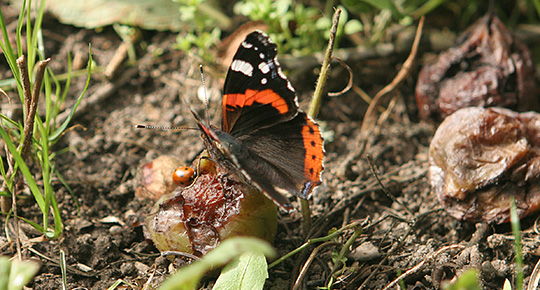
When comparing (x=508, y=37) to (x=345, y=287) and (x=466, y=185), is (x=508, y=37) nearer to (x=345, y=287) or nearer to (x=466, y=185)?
(x=466, y=185)

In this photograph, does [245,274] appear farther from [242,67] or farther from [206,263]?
[242,67]

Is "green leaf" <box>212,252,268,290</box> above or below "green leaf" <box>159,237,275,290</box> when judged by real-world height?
below

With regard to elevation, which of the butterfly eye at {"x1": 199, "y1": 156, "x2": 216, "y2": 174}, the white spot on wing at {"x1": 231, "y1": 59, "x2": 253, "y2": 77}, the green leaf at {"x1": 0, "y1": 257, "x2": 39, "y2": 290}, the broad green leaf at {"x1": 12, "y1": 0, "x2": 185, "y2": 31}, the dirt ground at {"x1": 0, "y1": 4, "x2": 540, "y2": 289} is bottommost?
the dirt ground at {"x1": 0, "y1": 4, "x2": 540, "y2": 289}

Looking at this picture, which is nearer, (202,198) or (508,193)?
(202,198)

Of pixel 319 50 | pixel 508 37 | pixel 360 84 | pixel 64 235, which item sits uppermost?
pixel 508 37

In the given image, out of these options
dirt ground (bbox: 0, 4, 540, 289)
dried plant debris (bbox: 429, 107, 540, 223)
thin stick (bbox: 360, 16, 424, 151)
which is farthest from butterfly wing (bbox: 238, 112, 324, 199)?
thin stick (bbox: 360, 16, 424, 151)

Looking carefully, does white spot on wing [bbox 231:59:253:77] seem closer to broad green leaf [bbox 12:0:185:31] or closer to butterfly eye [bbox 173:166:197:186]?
butterfly eye [bbox 173:166:197:186]

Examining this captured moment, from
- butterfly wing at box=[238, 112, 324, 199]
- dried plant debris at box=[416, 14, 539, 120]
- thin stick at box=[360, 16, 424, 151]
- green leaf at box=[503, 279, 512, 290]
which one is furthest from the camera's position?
thin stick at box=[360, 16, 424, 151]

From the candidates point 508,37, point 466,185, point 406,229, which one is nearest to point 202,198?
point 406,229
